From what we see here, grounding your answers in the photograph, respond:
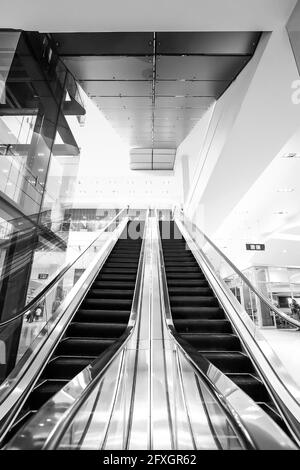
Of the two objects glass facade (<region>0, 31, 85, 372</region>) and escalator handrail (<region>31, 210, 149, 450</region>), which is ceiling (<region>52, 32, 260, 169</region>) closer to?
glass facade (<region>0, 31, 85, 372</region>)

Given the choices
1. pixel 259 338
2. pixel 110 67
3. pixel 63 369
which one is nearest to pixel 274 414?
pixel 259 338

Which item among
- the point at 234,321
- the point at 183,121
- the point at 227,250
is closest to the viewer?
the point at 234,321

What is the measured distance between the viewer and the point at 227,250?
17234mm

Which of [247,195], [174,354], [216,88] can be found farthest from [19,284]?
[247,195]

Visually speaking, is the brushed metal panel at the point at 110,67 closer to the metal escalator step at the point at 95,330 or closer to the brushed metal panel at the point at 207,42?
the brushed metal panel at the point at 207,42

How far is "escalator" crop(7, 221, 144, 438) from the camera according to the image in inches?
98.1

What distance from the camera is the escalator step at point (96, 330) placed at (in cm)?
349

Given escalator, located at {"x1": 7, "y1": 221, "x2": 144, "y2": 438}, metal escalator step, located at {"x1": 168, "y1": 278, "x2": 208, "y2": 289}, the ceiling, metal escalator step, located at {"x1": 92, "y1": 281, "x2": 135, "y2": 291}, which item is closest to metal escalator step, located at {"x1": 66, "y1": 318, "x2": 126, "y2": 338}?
escalator, located at {"x1": 7, "y1": 221, "x2": 144, "y2": 438}

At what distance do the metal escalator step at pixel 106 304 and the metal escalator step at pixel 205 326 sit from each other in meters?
0.97

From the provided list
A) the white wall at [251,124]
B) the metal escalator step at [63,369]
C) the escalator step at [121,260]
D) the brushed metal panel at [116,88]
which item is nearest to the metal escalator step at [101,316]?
the metal escalator step at [63,369]

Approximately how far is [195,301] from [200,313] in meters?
0.38

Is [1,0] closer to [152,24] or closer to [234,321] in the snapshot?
[152,24]
